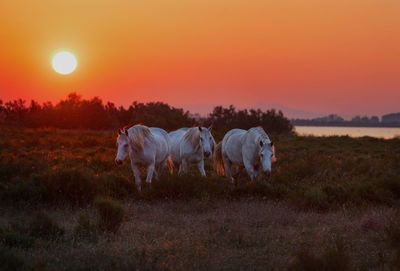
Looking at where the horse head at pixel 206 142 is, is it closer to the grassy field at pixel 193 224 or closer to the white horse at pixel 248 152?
the white horse at pixel 248 152

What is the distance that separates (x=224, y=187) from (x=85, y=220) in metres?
4.63

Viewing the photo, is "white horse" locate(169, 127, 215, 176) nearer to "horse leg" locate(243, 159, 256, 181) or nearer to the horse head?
the horse head

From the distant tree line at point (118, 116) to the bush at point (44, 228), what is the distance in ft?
130

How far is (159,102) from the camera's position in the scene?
54250mm

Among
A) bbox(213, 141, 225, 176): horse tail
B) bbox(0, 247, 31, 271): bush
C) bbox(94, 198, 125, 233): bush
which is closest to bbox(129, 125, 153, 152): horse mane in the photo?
bbox(213, 141, 225, 176): horse tail

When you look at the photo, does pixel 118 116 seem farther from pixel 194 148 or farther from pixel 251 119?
pixel 194 148

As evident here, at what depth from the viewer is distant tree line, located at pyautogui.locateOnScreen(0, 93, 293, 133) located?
165 feet

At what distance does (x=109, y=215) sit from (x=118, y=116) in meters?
55.2

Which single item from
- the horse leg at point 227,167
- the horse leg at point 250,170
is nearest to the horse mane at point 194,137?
the horse leg at point 227,167

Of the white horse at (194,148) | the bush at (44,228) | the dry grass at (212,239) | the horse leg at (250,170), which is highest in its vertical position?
the white horse at (194,148)

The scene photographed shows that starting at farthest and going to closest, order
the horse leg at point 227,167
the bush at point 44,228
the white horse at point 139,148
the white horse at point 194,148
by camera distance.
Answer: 1. the horse leg at point 227,167
2. the white horse at point 194,148
3. the white horse at point 139,148
4. the bush at point 44,228

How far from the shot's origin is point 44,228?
647 cm

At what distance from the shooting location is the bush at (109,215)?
661 centimetres

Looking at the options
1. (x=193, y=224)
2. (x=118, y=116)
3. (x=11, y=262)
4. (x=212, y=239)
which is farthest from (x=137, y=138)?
(x=118, y=116)
